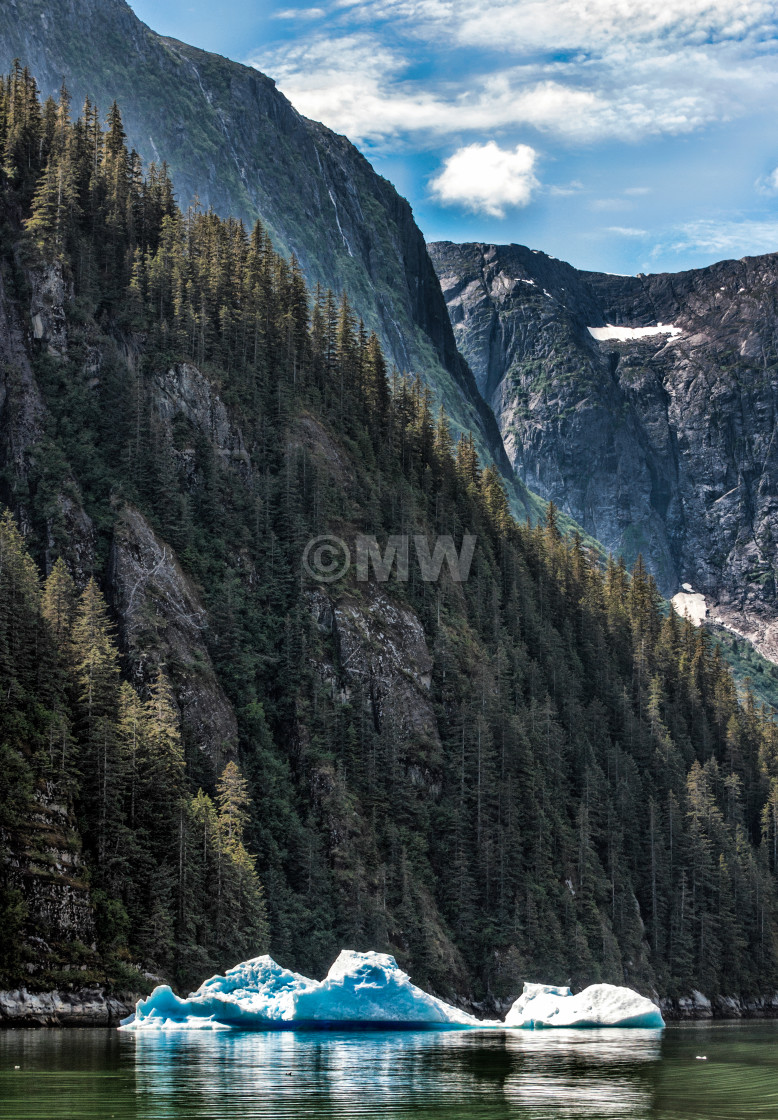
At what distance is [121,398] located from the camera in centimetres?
12725

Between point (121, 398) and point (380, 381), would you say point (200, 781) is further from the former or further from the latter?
point (380, 381)

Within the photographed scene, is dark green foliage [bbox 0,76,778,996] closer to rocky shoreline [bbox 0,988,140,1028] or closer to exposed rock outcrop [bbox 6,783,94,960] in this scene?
exposed rock outcrop [bbox 6,783,94,960]

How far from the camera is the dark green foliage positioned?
9425cm

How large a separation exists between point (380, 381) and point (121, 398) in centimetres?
5212

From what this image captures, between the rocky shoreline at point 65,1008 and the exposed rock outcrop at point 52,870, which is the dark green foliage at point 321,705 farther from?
the rocky shoreline at point 65,1008

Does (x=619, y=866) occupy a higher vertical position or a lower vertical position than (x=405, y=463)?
lower

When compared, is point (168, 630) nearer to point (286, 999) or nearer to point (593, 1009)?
point (286, 999)

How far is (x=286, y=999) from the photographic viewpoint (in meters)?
69.2

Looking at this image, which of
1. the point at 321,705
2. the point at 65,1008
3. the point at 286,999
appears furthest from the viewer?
the point at 321,705

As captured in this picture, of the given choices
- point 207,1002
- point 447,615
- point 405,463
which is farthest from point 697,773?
point 207,1002
